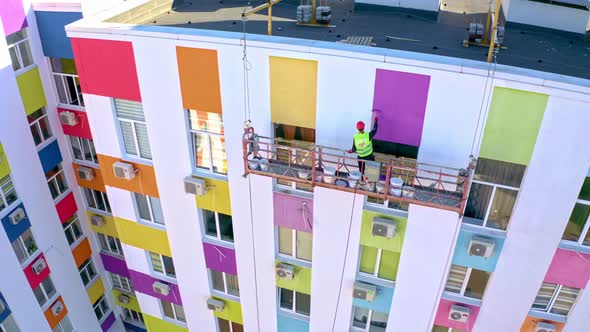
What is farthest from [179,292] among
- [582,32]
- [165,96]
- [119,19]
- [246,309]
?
[582,32]

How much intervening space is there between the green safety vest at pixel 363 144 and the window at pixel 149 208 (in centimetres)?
746

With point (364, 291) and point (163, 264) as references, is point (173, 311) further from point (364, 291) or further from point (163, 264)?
point (364, 291)

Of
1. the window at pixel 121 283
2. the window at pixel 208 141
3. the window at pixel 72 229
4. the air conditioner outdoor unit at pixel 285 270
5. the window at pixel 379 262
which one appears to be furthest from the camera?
the window at pixel 121 283

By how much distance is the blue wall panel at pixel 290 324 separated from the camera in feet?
50.7

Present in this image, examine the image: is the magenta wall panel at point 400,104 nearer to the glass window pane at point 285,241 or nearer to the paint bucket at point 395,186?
the paint bucket at point 395,186

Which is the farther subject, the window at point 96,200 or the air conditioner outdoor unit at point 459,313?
the window at point 96,200

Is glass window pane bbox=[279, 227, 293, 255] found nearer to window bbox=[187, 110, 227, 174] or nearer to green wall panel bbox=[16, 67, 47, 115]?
window bbox=[187, 110, 227, 174]

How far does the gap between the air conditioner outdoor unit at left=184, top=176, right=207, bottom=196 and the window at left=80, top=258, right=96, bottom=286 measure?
9.71 metres

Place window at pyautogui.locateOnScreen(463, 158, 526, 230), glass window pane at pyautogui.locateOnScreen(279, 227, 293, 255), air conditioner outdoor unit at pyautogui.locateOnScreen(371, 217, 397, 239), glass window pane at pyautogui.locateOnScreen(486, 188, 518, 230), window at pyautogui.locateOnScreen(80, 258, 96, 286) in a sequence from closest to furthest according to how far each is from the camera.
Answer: window at pyautogui.locateOnScreen(463, 158, 526, 230) < glass window pane at pyautogui.locateOnScreen(486, 188, 518, 230) < air conditioner outdoor unit at pyautogui.locateOnScreen(371, 217, 397, 239) < glass window pane at pyautogui.locateOnScreen(279, 227, 293, 255) < window at pyautogui.locateOnScreen(80, 258, 96, 286)

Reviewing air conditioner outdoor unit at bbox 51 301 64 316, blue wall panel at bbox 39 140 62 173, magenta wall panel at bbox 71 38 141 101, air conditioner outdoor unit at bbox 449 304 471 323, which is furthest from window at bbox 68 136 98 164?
air conditioner outdoor unit at bbox 449 304 471 323

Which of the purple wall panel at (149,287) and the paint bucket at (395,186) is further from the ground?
the paint bucket at (395,186)

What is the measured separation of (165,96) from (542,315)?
38.8 feet

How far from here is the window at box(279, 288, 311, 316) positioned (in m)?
15.1

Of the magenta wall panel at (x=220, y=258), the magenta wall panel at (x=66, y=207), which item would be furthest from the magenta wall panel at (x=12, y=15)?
the magenta wall panel at (x=220, y=258)
